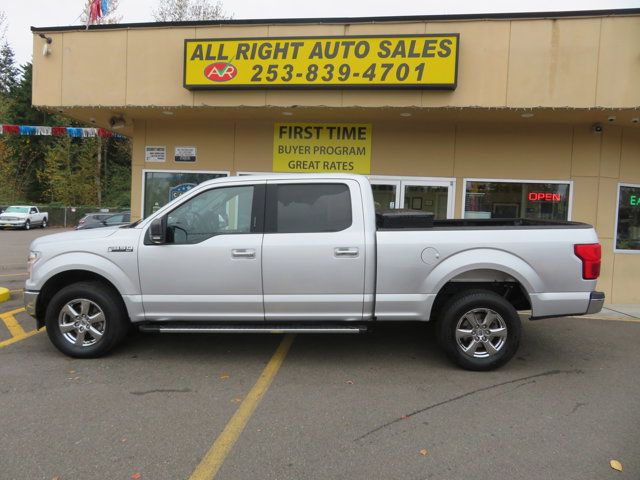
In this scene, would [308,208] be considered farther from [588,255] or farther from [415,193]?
[415,193]

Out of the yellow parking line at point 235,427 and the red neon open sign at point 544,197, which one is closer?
the yellow parking line at point 235,427

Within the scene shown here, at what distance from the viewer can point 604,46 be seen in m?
7.73

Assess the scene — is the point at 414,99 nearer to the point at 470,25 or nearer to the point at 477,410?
the point at 470,25

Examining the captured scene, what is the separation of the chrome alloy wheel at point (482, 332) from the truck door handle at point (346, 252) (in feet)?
4.23

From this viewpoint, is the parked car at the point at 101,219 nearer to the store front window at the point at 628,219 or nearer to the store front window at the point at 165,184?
the store front window at the point at 165,184

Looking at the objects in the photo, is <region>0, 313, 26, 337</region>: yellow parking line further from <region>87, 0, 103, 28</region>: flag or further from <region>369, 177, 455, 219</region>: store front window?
<region>369, 177, 455, 219</region>: store front window

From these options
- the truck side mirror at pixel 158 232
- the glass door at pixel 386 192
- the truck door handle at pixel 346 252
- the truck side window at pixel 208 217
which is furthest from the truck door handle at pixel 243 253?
the glass door at pixel 386 192

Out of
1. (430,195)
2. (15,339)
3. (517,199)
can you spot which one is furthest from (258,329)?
(517,199)

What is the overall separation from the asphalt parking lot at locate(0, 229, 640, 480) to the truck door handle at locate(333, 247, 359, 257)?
122cm

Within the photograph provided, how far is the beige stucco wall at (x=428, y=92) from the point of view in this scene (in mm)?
7727

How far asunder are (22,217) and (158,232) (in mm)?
32737

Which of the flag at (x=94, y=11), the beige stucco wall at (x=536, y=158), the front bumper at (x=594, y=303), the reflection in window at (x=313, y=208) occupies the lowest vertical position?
the front bumper at (x=594, y=303)

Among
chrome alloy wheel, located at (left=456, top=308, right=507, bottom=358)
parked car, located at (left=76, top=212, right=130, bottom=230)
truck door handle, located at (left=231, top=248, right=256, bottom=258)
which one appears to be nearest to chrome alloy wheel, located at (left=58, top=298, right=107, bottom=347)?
truck door handle, located at (left=231, top=248, right=256, bottom=258)

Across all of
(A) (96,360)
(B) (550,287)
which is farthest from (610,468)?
(A) (96,360)
